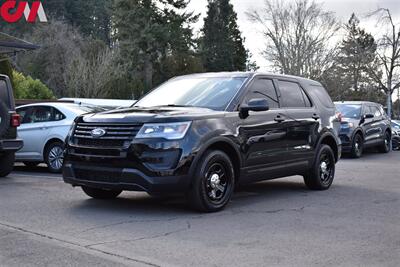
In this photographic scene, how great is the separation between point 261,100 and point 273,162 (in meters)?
1.08

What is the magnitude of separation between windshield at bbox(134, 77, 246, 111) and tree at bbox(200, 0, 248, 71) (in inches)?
2125

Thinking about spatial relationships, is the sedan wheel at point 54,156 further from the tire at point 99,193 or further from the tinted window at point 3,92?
the tire at point 99,193

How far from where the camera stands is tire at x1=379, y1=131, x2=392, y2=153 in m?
19.4

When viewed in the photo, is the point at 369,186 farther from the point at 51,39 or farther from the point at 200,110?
the point at 51,39

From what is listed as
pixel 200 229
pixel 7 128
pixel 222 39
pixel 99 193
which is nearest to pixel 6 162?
pixel 7 128

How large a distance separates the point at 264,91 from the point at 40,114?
583 cm

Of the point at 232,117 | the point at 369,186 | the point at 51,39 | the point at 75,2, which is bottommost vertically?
the point at 369,186

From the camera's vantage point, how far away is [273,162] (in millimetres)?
8266

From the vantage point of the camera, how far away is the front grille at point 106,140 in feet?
22.5

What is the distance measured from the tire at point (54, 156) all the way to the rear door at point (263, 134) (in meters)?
5.15

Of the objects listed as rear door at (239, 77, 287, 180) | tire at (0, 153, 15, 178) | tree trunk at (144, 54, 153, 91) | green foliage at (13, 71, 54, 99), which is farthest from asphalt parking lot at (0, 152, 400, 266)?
tree trunk at (144, 54, 153, 91)

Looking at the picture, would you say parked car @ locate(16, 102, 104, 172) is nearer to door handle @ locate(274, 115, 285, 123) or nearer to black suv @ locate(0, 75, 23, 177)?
black suv @ locate(0, 75, 23, 177)

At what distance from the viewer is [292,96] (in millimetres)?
9125

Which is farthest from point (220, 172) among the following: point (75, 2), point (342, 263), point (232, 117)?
point (75, 2)
